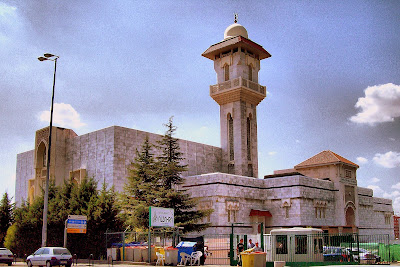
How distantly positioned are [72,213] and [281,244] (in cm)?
1584

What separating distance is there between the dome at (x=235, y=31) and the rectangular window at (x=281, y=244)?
34469 mm

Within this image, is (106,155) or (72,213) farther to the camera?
(106,155)

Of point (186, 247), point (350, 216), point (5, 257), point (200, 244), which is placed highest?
point (350, 216)

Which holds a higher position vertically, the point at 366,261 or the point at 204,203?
the point at 204,203

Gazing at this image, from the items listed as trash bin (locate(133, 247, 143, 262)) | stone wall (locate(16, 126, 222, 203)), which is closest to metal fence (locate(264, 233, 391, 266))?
trash bin (locate(133, 247, 143, 262))

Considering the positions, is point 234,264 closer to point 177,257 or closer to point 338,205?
point 177,257

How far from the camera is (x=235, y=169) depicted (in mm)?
50781

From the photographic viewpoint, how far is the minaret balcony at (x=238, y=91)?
1981 inches

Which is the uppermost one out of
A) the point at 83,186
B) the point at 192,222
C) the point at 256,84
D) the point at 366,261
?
the point at 256,84

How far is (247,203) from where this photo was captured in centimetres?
4406

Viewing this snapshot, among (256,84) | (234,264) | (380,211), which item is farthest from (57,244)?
(380,211)

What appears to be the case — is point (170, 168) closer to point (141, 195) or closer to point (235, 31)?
point (141, 195)

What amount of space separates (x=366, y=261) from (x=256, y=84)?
28158mm

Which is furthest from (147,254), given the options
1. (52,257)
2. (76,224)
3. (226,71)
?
(226,71)
